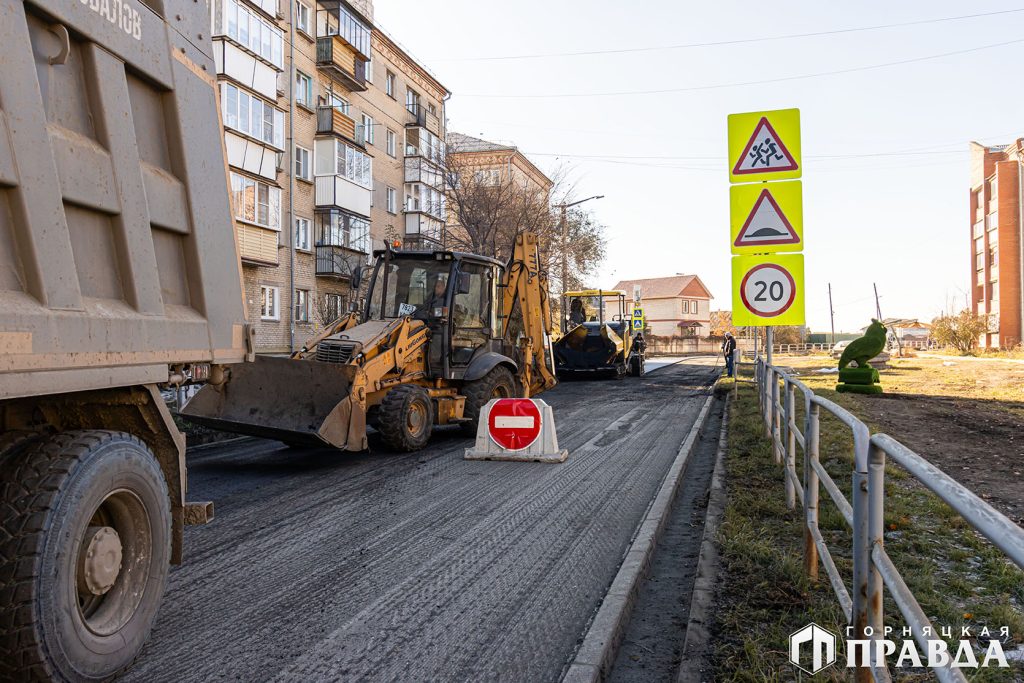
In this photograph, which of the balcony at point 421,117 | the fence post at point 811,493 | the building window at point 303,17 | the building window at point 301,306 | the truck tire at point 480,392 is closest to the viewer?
the fence post at point 811,493

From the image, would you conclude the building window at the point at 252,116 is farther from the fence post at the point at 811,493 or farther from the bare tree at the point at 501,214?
the fence post at the point at 811,493

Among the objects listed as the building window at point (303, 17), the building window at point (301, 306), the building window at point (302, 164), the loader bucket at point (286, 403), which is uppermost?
the building window at point (303, 17)

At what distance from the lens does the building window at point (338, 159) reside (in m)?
27.2

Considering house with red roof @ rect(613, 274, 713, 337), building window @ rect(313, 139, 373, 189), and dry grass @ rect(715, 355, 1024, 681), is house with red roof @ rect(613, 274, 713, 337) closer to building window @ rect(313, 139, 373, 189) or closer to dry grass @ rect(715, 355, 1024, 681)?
building window @ rect(313, 139, 373, 189)

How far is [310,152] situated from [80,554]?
86.0 ft

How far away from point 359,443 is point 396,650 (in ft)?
15.8

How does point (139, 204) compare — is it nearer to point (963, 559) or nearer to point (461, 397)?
point (963, 559)

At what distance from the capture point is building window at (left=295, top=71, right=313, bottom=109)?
27.2 m

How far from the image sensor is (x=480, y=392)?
10.7 metres

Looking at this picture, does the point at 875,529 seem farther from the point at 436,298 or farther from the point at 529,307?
the point at 529,307

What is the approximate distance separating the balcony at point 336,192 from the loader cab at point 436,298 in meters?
17.3

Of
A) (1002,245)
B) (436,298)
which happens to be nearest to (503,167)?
(436,298)

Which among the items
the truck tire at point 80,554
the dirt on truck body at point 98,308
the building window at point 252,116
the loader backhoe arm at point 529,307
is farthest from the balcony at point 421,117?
the truck tire at point 80,554

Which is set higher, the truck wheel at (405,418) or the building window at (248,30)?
the building window at (248,30)
